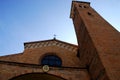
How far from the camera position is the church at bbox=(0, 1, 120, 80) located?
28.5 feet

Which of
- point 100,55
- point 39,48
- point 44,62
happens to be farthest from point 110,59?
point 39,48

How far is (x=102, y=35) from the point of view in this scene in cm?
1032

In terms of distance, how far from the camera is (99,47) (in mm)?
9242

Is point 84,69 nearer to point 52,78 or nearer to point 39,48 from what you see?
point 52,78

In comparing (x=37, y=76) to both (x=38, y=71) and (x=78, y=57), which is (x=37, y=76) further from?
(x=78, y=57)

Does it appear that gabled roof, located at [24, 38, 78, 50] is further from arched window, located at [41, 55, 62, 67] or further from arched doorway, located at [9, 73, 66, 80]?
arched doorway, located at [9, 73, 66, 80]

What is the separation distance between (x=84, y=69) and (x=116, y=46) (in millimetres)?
2253

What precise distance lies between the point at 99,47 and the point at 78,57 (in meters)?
3.97

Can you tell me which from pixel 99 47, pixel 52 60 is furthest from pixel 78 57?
Answer: pixel 99 47

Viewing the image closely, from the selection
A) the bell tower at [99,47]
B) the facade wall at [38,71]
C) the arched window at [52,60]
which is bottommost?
the arched window at [52,60]

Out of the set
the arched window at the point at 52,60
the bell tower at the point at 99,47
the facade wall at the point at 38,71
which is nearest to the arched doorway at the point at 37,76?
the facade wall at the point at 38,71

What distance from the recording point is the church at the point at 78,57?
8.69m

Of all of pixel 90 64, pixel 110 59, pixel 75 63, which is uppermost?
pixel 110 59

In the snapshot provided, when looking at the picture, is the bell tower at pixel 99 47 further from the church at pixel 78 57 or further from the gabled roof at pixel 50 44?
the gabled roof at pixel 50 44
